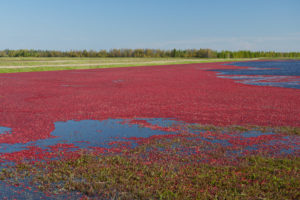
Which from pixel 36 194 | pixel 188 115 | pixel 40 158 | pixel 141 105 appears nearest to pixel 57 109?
pixel 141 105

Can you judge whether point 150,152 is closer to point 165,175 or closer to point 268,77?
point 165,175

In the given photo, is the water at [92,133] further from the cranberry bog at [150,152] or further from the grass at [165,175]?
the grass at [165,175]

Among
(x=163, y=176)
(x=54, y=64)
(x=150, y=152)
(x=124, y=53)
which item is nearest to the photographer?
(x=163, y=176)

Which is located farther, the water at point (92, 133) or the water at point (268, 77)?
the water at point (268, 77)

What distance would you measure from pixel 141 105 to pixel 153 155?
8201mm

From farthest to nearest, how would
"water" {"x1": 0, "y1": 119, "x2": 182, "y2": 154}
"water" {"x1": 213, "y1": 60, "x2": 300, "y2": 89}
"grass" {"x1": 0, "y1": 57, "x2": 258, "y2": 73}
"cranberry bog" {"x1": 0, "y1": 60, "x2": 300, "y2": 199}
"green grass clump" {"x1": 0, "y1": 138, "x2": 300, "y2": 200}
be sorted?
"grass" {"x1": 0, "y1": 57, "x2": 258, "y2": 73}
"water" {"x1": 213, "y1": 60, "x2": 300, "y2": 89}
"water" {"x1": 0, "y1": 119, "x2": 182, "y2": 154}
"cranberry bog" {"x1": 0, "y1": 60, "x2": 300, "y2": 199}
"green grass clump" {"x1": 0, "y1": 138, "x2": 300, "y2": 200}

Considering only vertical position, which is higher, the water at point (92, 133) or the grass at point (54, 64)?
the grass at point (54, 64)

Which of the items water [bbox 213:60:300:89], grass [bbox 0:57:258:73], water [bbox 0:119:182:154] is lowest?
water [bbox 0:119:182:154]

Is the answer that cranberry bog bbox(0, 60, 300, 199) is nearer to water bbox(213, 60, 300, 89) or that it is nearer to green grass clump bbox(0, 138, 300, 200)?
green grass clump bbox(0, 138, 300, 200)

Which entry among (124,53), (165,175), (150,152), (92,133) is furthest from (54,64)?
(124,53)

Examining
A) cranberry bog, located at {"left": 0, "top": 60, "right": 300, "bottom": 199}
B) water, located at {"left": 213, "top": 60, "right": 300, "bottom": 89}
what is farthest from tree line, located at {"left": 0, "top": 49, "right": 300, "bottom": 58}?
cranberry bog, located at {"left": 0, "top": 60, "right": 300, "bottom": 199}

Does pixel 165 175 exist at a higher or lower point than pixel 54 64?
lower

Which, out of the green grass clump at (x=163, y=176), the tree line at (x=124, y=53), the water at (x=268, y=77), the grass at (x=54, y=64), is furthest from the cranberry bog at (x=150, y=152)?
the tree line at (x=124, y=53)

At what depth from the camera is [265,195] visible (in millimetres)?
5637
